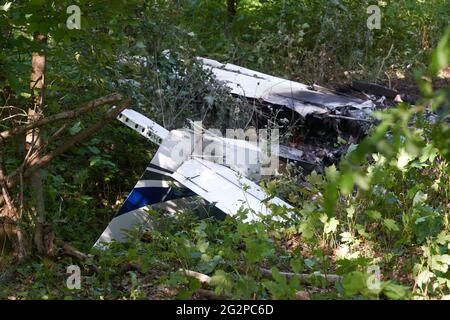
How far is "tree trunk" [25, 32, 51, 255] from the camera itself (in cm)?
438

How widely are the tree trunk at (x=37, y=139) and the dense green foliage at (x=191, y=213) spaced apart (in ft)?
0.33

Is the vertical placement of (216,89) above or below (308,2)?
below

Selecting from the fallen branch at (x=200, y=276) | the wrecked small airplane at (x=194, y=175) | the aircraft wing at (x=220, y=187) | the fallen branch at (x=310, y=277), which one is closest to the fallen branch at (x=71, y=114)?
the wrecked small airplane at (x=194, y=175)

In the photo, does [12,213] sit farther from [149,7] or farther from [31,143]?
[149,7]

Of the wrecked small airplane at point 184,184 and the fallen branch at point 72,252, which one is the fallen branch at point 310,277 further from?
the wrecked small airplane at point 184,184

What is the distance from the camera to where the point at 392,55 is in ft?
39.3

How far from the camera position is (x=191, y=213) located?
561 cm

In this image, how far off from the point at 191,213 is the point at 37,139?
4.72ft

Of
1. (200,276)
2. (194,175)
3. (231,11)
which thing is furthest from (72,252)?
(231,11)

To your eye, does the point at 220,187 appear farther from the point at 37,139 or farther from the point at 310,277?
the point at 310,277
